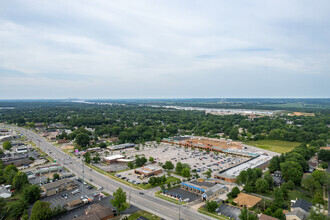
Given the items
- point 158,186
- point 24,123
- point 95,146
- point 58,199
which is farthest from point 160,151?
point 24,123

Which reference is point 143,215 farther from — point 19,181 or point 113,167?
point 113,167

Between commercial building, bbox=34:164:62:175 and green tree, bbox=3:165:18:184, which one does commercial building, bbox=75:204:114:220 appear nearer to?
green tree, bbox=3:165:18:184

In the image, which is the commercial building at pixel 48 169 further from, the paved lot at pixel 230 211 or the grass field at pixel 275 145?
the grass field at pixel 275 145

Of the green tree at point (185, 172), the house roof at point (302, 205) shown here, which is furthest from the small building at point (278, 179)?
the green tree at point (185, 172)

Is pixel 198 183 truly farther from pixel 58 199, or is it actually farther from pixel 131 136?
pixel 131 136

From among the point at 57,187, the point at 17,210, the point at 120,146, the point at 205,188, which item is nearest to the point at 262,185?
the point at 205,188

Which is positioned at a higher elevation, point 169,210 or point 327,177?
point 327,177

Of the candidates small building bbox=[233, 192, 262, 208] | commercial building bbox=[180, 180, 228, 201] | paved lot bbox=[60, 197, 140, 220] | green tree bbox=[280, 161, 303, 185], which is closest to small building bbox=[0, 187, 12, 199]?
paved lot bbox=[60, 197, 140, 220]
